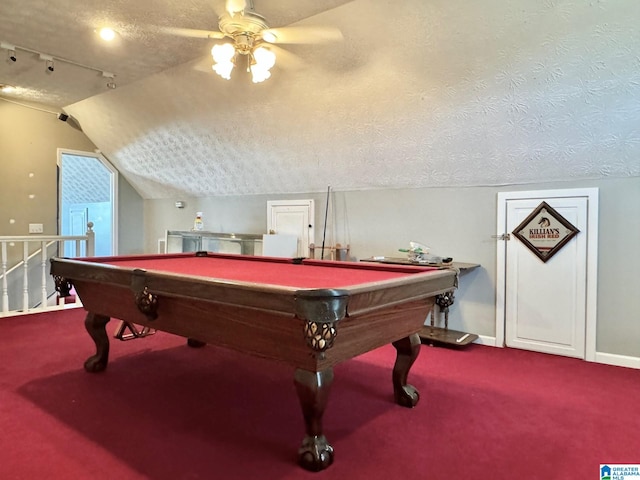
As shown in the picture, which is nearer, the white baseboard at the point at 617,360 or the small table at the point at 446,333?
the white baseboard at the point at 617,360

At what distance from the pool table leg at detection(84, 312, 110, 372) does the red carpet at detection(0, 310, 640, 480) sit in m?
0.08

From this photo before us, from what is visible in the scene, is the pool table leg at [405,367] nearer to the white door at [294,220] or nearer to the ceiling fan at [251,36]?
the ceiling fan at [251,36]

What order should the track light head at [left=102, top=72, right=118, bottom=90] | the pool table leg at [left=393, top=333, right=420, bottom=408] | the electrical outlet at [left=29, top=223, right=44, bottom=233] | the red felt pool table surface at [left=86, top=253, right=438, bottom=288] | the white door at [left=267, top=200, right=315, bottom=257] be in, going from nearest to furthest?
1. the red felt pool table surface at [left=86, top=253, right=438, bottom=288]
2. the pool table leg at [left=393, top=333, right=420, bottom=408]
3. the track light head at [left=102, top=72, right=118, bottom=90]
4. the white door at [left=267, top=200, right=315, bottom=257]
5. the electrical outlet at [left=29, top=223, right=44, bottom=233]

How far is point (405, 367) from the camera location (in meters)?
2.46

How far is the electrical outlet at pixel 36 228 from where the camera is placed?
18.6ft

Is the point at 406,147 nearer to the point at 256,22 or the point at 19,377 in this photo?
the point at 256,22

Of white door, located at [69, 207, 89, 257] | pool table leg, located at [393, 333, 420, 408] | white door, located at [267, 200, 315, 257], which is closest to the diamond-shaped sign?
pool table leg, located at [393, 333, 420, 408]

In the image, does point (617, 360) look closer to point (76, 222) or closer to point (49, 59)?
point (49, 59)

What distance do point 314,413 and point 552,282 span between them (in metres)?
2.61

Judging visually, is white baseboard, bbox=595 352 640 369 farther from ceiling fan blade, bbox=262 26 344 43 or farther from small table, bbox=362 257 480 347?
ceiling fan blade, bbox=262 26 344 43

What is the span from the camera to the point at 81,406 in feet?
7.94

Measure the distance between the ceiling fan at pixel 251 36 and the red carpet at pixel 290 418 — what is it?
6.93 feet

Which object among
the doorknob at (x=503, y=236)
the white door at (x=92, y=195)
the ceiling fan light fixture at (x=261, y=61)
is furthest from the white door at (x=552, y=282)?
the white door at (x=92, y=195)

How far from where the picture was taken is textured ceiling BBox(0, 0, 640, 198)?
2672 millimetres
